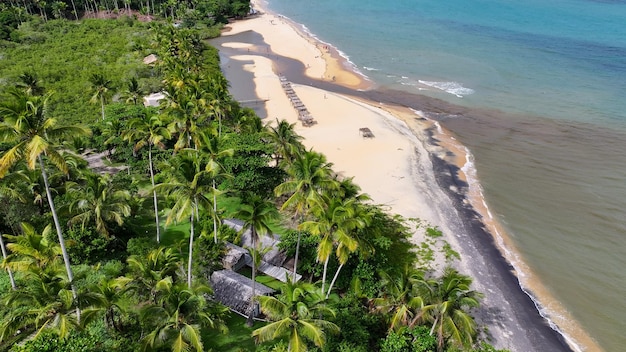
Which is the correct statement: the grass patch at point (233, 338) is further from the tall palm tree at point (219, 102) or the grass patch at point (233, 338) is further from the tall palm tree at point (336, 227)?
the tall palm tree at point (219, 102)

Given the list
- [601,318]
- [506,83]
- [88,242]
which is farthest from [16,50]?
[601,318]

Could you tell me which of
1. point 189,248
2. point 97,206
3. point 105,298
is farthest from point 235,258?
point 105,298

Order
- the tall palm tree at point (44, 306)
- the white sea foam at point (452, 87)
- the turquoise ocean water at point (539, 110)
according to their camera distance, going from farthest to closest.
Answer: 1. the white sea foam at point (452, 87)
2. the turquoise ocean water at point (539, 110)
3. the tall palm tree at point (44, 306)

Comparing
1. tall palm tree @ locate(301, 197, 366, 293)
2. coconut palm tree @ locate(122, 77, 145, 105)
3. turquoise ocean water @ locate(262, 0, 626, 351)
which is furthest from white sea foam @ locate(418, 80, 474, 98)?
tall palm tree @ locate(301, 197, 366, 293)

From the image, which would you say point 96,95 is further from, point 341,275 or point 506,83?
point 506,83

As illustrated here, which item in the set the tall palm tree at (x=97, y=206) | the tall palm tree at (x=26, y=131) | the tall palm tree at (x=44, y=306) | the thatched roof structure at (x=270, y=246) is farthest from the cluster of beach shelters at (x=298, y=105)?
the tall palm tree at (x=44, y=306)

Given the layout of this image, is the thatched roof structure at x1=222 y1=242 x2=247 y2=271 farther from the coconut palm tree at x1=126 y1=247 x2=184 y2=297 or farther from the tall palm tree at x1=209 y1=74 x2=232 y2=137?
the tall palm tree at x1=209 y1=74 x2=232 y2=137
